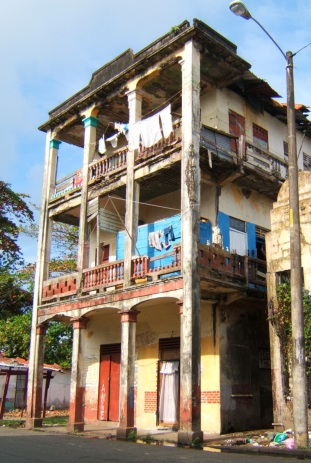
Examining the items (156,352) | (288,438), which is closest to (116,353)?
(156,352)

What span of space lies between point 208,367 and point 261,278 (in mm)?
3202

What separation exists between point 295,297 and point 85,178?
10.4 metres

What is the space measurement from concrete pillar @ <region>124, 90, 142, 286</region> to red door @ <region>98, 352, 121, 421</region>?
4.83m

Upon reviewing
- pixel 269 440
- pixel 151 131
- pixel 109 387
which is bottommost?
pixel 269 440

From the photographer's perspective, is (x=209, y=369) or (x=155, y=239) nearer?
(x=209, y=369)

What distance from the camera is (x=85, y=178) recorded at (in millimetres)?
18672

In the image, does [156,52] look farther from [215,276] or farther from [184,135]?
[215,276]

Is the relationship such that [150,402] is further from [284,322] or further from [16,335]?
[16,335]

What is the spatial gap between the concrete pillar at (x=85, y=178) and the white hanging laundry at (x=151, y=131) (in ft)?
10.6

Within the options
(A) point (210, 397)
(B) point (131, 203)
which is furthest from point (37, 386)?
(B) point (131, 203)

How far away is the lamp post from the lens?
32.1 feet

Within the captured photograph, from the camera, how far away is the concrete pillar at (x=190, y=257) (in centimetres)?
1270

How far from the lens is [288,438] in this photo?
11852mm

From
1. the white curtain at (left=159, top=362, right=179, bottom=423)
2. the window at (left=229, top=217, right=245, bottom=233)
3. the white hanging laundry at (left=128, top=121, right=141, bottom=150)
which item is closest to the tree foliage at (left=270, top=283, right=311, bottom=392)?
the window at (left=229, top=217, right=245, bottom=233)
